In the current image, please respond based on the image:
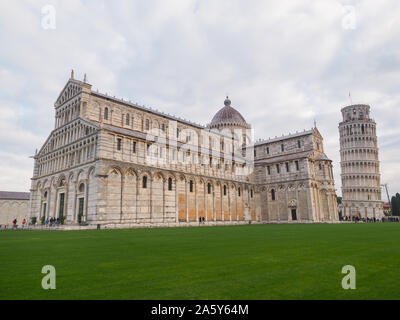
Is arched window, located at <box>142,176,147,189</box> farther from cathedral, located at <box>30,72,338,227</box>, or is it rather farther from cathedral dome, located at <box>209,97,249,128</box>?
cathedral dome, located at <box>209,97,249,128</box>

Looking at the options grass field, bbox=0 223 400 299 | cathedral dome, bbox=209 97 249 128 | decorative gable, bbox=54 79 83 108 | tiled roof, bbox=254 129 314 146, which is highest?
cathedral dome, bbox=209 97 249 128

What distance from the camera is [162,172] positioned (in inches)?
1463

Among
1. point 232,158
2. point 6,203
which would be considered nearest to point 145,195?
point 232,158

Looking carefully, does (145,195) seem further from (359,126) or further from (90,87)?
(359,126)

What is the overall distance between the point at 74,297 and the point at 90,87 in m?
36.5

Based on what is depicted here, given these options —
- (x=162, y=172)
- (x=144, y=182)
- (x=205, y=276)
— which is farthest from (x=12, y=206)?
(x=205, y=276)

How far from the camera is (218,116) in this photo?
63.6 meters

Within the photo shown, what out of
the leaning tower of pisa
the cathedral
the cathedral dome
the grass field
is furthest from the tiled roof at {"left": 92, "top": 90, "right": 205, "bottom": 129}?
the leaning tower of pisa

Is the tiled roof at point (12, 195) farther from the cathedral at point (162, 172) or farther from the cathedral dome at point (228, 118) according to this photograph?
the cathedral dome at point (228, 118)

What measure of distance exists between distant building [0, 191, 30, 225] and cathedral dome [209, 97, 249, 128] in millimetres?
41483

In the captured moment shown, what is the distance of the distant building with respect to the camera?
5650cm

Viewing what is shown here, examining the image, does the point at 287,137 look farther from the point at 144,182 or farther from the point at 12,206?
the point at 12,206

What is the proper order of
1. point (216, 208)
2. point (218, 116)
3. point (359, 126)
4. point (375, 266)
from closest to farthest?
point (375, 266), point (216, 208), point (218, 116), point (359, 126)

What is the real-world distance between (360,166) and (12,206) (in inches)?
3131
